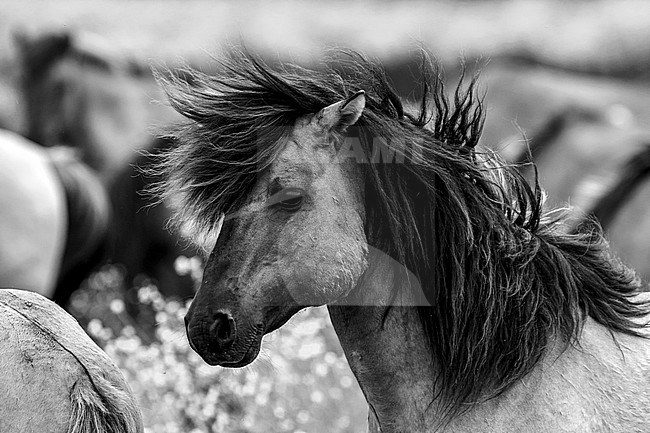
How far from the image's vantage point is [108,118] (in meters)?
9.09

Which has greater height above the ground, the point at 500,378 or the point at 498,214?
the point at 498,214

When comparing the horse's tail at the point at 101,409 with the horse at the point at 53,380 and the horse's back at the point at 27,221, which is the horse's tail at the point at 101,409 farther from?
the horse's back at the point at 27,221

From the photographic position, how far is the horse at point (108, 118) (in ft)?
28.1

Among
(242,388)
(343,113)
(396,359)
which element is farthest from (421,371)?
(242,388)

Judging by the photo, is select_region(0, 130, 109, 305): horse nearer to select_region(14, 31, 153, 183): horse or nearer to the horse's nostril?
select_region(14, 31, 153, 183): horse

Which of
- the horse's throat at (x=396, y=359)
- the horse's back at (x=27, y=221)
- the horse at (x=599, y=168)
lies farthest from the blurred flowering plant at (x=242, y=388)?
the horse's throat at (x=396, y=359)

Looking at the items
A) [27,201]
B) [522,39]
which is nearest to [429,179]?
[27,201]

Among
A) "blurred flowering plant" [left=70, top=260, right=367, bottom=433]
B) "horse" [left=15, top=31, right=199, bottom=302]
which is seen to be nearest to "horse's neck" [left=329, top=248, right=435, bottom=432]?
"blurred flowering plant" [left=70, top=260, right=367, bottom=433]

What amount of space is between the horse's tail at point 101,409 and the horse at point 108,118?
19.4 ft

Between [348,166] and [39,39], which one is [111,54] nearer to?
[39,39]

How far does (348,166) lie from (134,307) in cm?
561

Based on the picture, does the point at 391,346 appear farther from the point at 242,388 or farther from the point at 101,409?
the point at 242,388

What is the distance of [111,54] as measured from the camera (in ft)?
30.5

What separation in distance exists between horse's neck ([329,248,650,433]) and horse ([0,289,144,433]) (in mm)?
575
